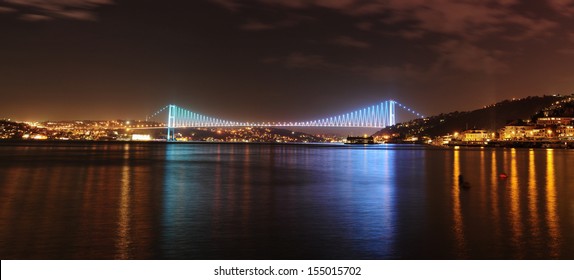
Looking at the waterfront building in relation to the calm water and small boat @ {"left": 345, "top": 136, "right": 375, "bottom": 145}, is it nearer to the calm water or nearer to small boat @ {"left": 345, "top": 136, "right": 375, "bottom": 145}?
small boat @ {"left": 345, "top": 136, "right": 375, "bottom": 145}

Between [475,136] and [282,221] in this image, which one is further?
[475,136]

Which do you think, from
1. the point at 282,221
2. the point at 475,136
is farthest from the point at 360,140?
the point at 282,221

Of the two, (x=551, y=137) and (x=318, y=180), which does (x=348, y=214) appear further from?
(x=551, y=137)

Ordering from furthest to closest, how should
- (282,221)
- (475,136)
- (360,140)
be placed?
(360,140) < (475,136) < (282,221)

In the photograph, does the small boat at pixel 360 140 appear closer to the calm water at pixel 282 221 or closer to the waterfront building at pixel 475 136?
the waterfront building at pixel 475 136

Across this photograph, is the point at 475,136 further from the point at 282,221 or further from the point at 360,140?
the point at 282,221

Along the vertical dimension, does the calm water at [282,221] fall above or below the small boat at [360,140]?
below

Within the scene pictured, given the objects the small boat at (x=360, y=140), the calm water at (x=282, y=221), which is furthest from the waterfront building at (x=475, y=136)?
the calm water at (x=282, y=221)

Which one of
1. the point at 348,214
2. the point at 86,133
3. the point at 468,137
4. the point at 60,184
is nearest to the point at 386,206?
the point at 348,214

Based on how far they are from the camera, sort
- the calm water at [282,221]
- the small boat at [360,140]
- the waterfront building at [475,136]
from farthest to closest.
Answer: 1. the small boat at [360,140]
2. the waterfront building at [475,136]
3. the calm water at [282,221]

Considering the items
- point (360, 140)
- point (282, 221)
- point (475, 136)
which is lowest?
point (282, 221)

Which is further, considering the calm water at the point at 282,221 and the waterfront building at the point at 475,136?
the waterfront building at the point at 475,136
